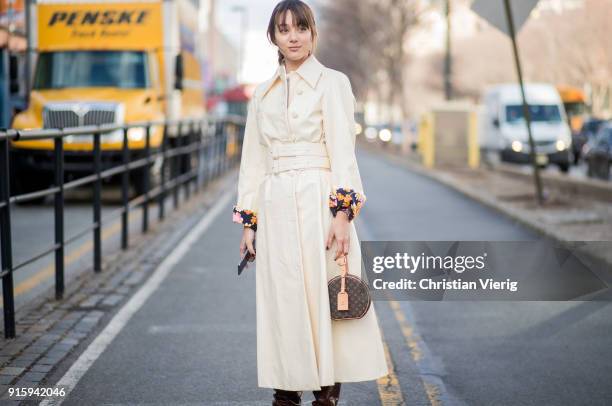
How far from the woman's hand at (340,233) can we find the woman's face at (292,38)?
0.68 m

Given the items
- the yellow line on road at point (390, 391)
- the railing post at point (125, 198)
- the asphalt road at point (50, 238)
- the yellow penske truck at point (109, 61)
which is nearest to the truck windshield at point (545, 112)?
the yellow penske truck at point (109, 61)

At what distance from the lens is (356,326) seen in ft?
Result: 14.7

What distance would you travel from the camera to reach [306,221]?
4.41 metres

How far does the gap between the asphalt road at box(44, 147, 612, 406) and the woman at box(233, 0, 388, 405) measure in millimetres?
1022

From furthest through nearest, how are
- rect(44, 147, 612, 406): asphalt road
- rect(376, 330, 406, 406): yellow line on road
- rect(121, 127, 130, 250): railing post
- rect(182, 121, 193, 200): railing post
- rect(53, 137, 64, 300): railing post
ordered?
rect(182, 121, 193, 200): railing post
rect(121, 127, 130, 250): railing post
rect(53, 137, 64, 300): railing post
rect(44, 147, 612, 406): asphalt road
rect(376, 330, 406, 406): yellow line on road

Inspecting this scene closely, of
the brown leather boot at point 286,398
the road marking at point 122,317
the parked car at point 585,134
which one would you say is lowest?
the parked car at point 585,134

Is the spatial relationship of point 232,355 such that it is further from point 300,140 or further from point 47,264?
point 47,264

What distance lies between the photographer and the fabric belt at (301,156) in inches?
175

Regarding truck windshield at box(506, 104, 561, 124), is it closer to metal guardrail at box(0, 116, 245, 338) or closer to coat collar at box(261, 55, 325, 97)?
metal guardrail at box(0, 116, 245, 338)

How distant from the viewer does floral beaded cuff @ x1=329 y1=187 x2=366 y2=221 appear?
434cm

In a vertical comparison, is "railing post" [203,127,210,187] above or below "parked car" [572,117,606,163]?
above

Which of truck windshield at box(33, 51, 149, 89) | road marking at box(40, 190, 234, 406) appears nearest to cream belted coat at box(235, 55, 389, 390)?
road marking at box(40, 190, 234, 406)

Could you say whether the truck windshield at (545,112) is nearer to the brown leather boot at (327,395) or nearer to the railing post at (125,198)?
the railing post at (125,198)

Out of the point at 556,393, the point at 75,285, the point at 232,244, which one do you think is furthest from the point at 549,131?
the point at 556,393
